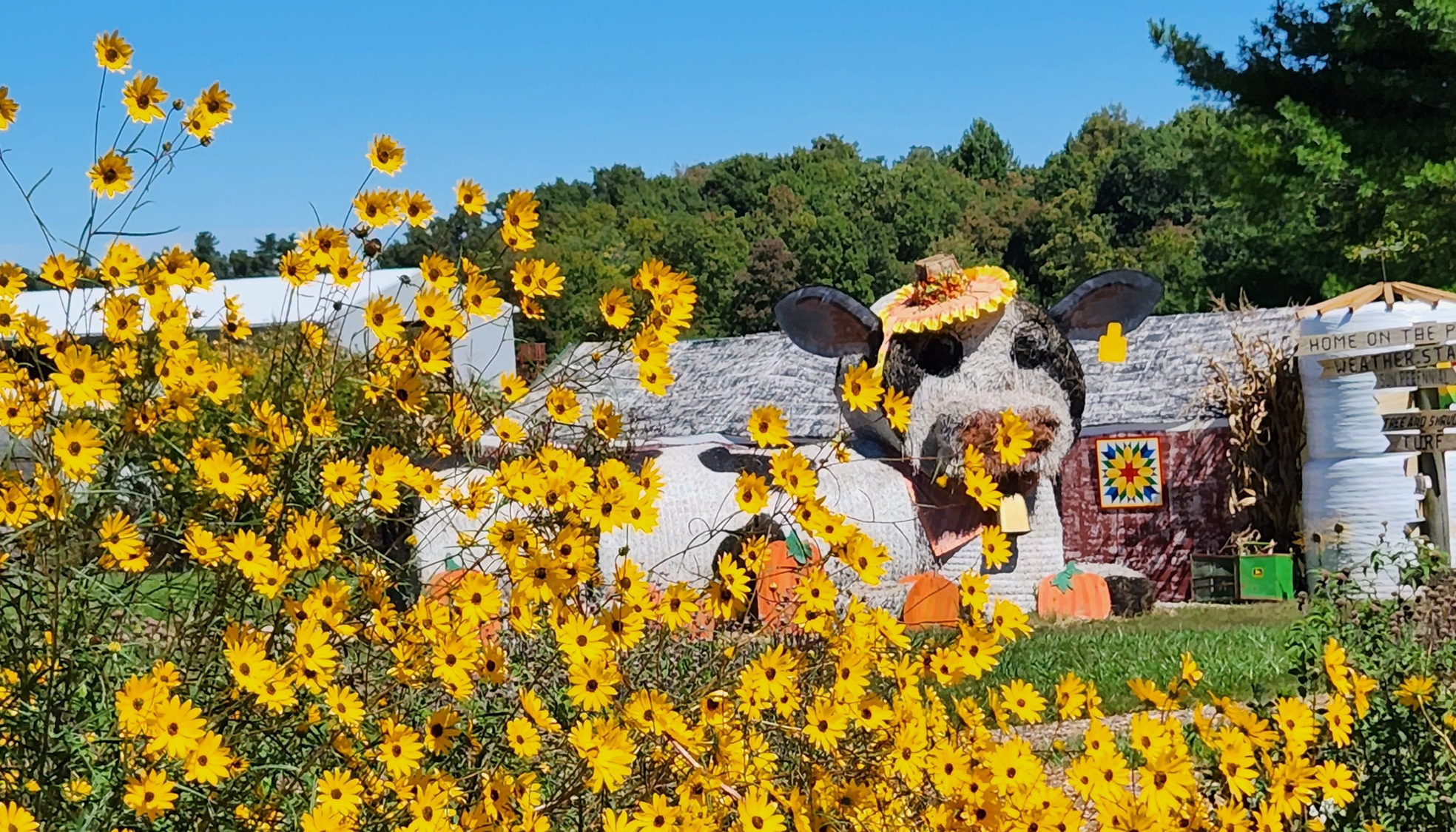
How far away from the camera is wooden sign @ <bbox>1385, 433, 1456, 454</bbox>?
25.9 ft

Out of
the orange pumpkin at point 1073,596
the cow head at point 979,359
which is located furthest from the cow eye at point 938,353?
the orange pumpkin at point 1073,596

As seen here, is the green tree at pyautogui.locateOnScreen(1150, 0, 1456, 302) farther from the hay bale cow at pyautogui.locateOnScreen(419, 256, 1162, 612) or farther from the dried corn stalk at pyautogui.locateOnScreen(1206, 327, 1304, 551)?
the hay bale cow at pyautogui.locateOnScreen(419, 256, 1162, 612)

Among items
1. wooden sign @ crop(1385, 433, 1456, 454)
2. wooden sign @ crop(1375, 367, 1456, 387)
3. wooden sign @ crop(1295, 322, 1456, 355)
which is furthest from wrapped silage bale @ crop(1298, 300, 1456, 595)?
wooden sign @ crop(1385, 433, 1456, 454)

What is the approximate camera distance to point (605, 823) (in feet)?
6.84

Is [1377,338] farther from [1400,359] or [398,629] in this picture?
[398,629]

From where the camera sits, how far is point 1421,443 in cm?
805

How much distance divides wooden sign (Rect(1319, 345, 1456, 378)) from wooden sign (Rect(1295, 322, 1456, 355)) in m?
0.07

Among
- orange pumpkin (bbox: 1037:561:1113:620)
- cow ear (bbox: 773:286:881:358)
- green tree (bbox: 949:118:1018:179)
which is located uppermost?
green tree (bbox: 949:118:1018:179)

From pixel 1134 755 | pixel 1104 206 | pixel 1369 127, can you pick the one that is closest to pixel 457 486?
pixel 1134 755

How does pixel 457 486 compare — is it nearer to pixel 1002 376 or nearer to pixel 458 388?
pixel 458 388

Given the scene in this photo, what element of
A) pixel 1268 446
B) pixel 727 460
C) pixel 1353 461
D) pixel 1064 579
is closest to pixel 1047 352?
pixel 1064 579

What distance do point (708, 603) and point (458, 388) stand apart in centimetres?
51

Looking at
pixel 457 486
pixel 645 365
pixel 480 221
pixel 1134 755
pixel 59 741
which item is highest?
pixel 480 221

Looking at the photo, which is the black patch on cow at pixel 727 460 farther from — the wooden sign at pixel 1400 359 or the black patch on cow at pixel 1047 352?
the wooden sign at pixel 1400 359
